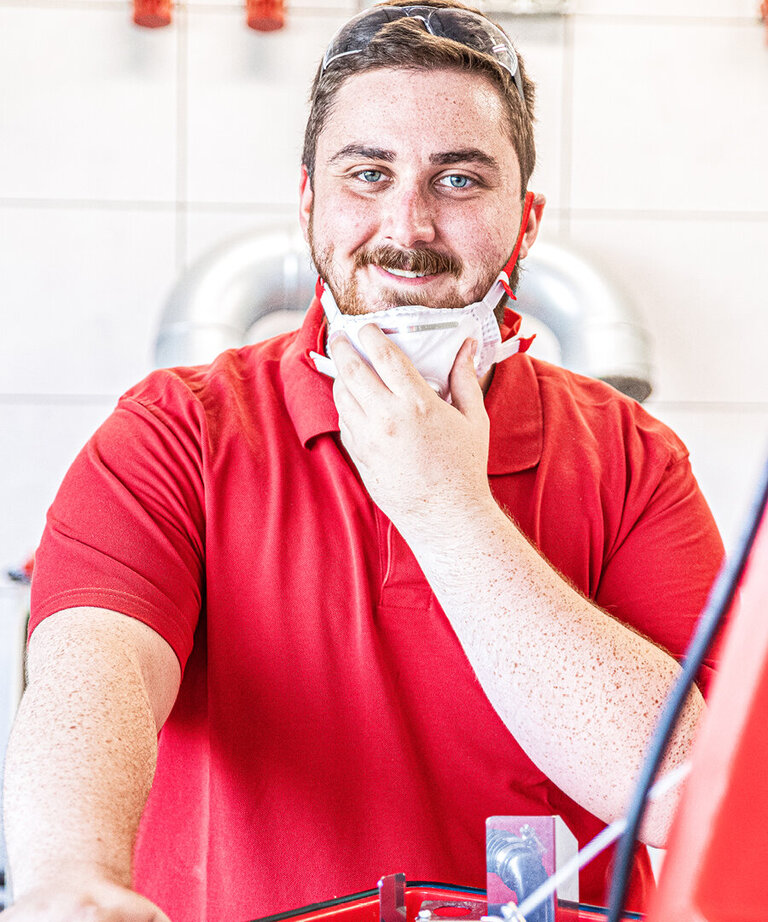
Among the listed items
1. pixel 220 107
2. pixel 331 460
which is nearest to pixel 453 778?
pixel 331 460

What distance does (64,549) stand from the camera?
0.96m

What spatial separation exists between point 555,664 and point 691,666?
0.56 m

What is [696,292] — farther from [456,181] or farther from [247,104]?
[456,181]

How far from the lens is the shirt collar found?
1.13 metres

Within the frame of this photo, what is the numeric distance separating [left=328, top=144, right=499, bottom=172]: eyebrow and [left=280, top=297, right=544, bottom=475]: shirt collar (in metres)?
0.18

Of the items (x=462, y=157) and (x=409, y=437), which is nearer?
(x=409, y=437)

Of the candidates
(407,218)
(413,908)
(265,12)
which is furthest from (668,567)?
(265,12)

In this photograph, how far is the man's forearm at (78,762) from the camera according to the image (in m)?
0.65

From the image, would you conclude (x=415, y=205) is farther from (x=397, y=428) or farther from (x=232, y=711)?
(x=232, y=711)

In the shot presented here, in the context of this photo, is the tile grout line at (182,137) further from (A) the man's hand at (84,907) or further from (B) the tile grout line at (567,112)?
(A) the man's hand at (84,907)

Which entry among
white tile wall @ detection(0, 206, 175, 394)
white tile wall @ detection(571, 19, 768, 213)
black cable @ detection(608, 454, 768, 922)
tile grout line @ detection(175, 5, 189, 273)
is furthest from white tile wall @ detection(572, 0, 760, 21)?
black cable @ detection(608, 454, 768, 922)

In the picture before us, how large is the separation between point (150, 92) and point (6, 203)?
42 centimetres

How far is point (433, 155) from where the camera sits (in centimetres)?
110

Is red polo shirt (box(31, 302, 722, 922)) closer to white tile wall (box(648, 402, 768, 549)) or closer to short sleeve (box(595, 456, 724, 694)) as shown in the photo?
short sleeve (box(595, 456, 724, 694))
